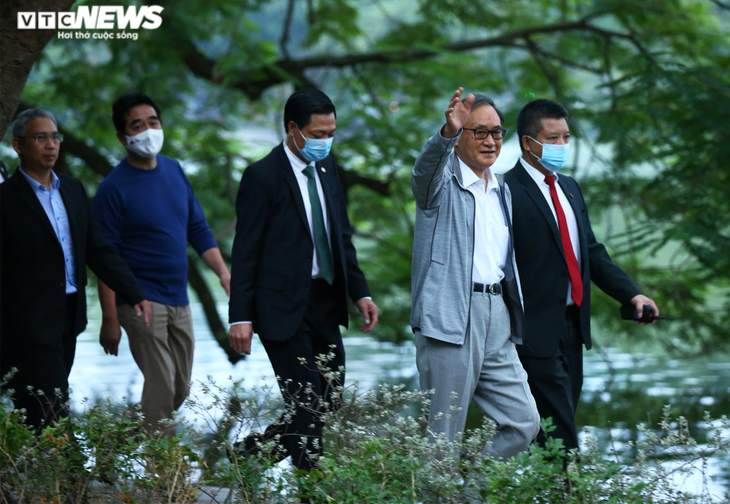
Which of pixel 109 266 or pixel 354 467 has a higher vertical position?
pixel 109 266

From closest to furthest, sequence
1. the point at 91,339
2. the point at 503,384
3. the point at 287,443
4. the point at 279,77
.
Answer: the point at 503,384 < the point at 287,443 < the point at 279,77 < the point at 91,339

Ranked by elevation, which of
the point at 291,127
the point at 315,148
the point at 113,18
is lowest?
the point at 315,148

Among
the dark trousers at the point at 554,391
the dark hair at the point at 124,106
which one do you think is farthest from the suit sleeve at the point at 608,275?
the dark hair at the point at 124,106

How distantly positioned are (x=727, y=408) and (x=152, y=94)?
7713mm

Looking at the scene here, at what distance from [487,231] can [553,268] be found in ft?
1.88

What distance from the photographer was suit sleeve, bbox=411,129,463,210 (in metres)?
3.68

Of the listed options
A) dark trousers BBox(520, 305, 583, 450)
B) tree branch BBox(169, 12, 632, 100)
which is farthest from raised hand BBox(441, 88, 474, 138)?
tree branch BBox(169, 12, 632, 100)

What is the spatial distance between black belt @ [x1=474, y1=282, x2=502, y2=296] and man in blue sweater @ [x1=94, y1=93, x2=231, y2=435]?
1.74 meters

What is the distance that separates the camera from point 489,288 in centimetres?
396

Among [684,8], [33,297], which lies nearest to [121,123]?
[33,297]

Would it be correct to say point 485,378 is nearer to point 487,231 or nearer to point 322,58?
point 487,231

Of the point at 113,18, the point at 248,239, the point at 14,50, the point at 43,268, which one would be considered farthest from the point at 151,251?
the point at 113,18

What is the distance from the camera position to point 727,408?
1037cm

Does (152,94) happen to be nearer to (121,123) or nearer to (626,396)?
(121,123)
